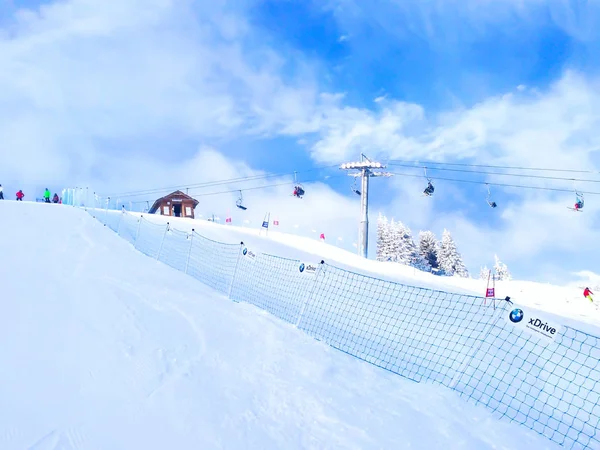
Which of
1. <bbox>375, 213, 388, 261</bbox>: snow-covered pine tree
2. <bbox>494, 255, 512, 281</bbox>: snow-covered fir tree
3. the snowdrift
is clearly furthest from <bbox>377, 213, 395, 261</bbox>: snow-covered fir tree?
the snowdrift

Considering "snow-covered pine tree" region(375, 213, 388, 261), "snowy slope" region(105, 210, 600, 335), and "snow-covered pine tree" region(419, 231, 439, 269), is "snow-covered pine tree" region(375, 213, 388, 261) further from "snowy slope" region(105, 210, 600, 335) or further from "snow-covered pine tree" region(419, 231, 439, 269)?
"snowy slope" region(105, 210, 600, 335)

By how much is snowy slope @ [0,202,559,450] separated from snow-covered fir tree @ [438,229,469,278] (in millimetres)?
55586

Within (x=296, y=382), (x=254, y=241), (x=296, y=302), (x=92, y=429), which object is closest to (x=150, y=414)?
(x=92, y=429)

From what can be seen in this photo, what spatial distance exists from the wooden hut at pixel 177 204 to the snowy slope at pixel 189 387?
141 feet

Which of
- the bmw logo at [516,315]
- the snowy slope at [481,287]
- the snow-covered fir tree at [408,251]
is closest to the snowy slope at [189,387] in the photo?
the bmw logo at [516,315]

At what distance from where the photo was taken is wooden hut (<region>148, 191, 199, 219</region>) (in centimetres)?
4972

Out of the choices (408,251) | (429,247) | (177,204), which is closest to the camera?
(177,204)

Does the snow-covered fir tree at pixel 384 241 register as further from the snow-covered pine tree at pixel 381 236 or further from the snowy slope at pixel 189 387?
the snowy slope at pixel 189 387

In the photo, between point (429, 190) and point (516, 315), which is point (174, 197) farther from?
point (516, 315)

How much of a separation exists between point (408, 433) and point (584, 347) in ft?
33.3

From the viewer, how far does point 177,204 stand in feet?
164

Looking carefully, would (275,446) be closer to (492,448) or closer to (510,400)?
(492,448)

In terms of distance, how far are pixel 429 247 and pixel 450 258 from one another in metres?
3.61

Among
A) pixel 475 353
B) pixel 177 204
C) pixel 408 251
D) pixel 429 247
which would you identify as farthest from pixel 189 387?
pixel 429 247
